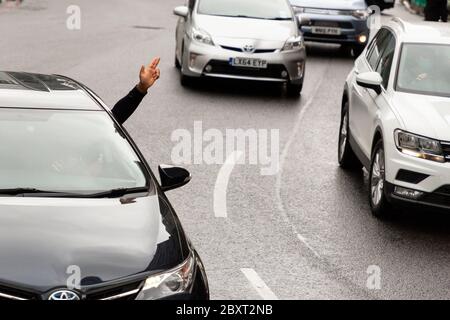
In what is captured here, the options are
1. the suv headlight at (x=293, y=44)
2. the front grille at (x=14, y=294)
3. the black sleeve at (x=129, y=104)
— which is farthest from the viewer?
the suv headlight at (x=293, y=44)

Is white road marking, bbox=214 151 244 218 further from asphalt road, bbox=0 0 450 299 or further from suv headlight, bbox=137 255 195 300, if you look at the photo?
suv headlight, bbox=137 255 195 300

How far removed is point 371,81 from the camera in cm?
1104

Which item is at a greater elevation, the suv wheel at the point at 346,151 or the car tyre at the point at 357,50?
the suv wheel at the point at 346,151

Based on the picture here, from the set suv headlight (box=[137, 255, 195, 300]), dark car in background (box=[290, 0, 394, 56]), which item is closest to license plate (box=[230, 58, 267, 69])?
dark car in background (box=[290, 0, 394, 56])

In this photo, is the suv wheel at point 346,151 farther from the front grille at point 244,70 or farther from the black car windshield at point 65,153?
the black car windshield at point 65,153

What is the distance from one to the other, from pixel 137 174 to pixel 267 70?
36.5 feet

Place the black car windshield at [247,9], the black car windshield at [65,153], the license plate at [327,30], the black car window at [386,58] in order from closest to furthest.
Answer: the black car windshield at [65,153] → the black car window at [386,58] → the black car windshield at [247,9] → the license plate at [327,30]

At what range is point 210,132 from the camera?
48.3 ft

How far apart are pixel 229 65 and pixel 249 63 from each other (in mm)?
314

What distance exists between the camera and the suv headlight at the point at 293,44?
60.1ft

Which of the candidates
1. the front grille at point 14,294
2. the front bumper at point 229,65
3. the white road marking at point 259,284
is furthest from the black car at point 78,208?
the front bumper at point 229,65

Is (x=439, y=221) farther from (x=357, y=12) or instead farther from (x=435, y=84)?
(x=357, y=12)

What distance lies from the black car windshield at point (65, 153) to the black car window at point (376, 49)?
523 centimetres

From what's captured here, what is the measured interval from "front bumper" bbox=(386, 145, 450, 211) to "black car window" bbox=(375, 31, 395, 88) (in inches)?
57.1
